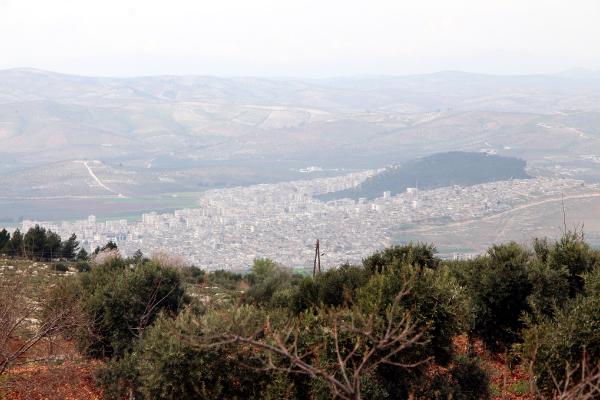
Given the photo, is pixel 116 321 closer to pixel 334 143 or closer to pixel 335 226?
pixel 335 226

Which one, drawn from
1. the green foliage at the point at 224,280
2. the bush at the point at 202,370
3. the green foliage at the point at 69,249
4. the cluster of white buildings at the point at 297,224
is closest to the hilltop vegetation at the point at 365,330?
the bush at the point at 202,370

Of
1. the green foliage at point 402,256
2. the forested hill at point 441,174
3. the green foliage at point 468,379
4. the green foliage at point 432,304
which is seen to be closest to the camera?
the green foliage at point 432,304

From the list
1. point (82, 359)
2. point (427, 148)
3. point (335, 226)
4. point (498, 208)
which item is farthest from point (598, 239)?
point (427, 148)

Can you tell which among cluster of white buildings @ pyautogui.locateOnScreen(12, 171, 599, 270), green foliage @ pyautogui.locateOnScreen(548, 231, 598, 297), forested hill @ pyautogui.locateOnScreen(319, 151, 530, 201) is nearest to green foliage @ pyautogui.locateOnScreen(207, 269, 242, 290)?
green foliage @ pyautogui.locateOnScreen(548, 231, 598, 297)

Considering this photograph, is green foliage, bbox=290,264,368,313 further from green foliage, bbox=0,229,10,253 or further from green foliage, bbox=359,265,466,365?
green foliage, bbox=0,229,10,253

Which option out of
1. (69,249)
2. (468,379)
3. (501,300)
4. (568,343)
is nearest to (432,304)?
(468,379)

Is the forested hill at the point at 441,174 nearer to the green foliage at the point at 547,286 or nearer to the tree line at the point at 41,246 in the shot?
the tree line at the point at 41,246
